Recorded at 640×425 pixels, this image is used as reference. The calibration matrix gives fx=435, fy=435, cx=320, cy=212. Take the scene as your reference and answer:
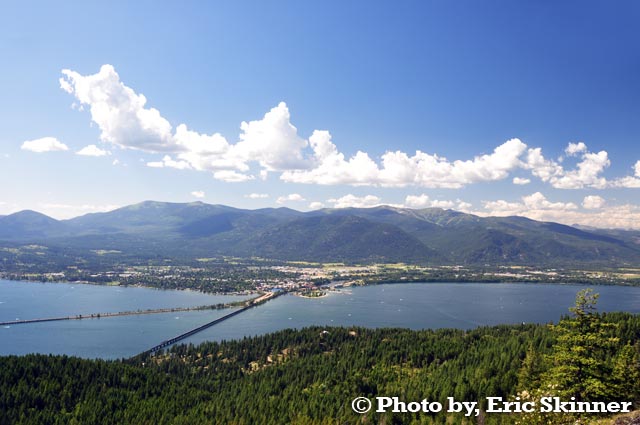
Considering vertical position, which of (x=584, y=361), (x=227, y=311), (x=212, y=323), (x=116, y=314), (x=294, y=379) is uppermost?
(x=584, y=361)

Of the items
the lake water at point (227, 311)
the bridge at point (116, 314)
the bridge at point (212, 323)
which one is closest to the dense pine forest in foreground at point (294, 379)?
the bridge at point (212, 323)

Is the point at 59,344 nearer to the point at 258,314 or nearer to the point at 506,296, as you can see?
the point at 258,314

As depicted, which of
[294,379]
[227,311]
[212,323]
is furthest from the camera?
[227,311]

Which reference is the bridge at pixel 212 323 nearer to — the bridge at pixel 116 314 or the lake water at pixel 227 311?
the lake water at pixel 227 311

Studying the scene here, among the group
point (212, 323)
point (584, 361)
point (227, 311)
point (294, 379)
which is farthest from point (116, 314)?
point (584, 361)

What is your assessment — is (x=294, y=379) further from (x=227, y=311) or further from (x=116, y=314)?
(x=116, y=314)

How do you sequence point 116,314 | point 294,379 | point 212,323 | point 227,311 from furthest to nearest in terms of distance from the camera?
point 227,311 < point 116,314 < point 212,323 < point 294,379

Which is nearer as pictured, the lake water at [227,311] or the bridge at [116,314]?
the lake water at [227,311]

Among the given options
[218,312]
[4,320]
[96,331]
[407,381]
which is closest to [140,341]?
[96,331]
